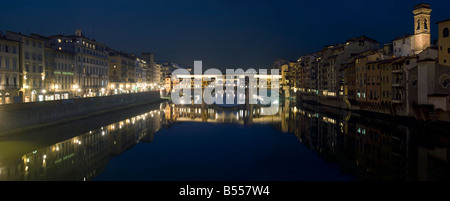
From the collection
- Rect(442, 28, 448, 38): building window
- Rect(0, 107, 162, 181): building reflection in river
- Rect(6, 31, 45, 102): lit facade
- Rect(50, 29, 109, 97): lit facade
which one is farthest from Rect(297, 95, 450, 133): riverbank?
Rect(50, 29, 109, 97): lit facade

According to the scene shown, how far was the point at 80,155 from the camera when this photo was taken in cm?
1925

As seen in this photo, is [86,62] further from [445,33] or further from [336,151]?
[445,33]

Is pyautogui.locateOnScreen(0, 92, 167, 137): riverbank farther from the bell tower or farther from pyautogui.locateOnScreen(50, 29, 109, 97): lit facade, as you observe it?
the bell tower

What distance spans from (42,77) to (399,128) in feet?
121

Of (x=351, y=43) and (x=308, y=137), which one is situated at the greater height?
(x=351, y=43)

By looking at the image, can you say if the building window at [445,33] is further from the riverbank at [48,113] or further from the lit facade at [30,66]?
the lit facade at [30,66]

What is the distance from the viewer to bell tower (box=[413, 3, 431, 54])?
35.8 metres

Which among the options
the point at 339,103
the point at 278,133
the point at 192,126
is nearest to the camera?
the point at 278,133

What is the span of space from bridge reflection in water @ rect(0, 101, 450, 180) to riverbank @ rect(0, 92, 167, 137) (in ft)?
8.32

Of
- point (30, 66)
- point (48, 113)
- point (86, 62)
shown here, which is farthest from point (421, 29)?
point (86, 62)

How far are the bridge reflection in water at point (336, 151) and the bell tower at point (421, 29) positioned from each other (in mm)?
11899
